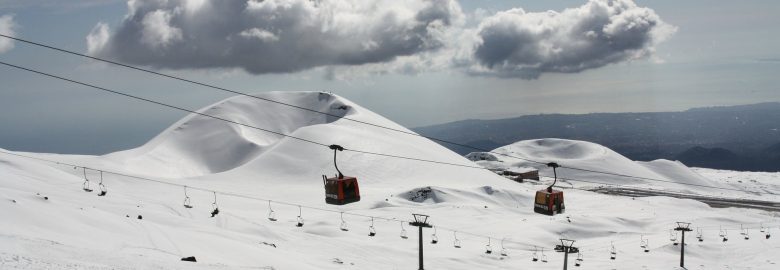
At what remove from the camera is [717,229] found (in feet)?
252

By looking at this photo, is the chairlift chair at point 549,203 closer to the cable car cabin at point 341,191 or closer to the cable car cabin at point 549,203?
the cable car cabin at point 549,203

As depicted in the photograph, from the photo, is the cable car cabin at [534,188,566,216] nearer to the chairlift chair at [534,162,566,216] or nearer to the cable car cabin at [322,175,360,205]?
the chairlift chair at [534,162,566,216]

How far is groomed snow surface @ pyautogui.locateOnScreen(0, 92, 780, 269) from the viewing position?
27.2 meters

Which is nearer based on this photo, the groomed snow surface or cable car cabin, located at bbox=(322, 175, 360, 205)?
the groomed snow surface

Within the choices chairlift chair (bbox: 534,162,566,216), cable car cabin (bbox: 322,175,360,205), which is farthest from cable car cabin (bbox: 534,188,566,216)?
cable car cabin (bbox: 322,175,360,205)

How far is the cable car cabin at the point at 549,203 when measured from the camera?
34062 mm

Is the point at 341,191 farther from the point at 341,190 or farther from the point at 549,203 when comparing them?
the point at 549,203

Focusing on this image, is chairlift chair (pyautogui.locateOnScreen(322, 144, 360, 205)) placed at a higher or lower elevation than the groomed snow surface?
higher

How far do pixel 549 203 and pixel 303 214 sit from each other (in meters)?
44.6

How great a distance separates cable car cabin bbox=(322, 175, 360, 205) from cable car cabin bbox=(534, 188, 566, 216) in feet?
39.4

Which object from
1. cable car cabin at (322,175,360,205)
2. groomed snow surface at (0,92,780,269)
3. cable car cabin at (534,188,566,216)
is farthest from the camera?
cable car cabin at (534,188,566,216)

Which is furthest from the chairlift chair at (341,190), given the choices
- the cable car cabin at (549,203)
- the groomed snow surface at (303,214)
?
the cable car cabin at (549,203)

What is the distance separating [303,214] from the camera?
72.2 metres

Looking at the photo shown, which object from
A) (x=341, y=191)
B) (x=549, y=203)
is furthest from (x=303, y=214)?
(x=549, y=203)
